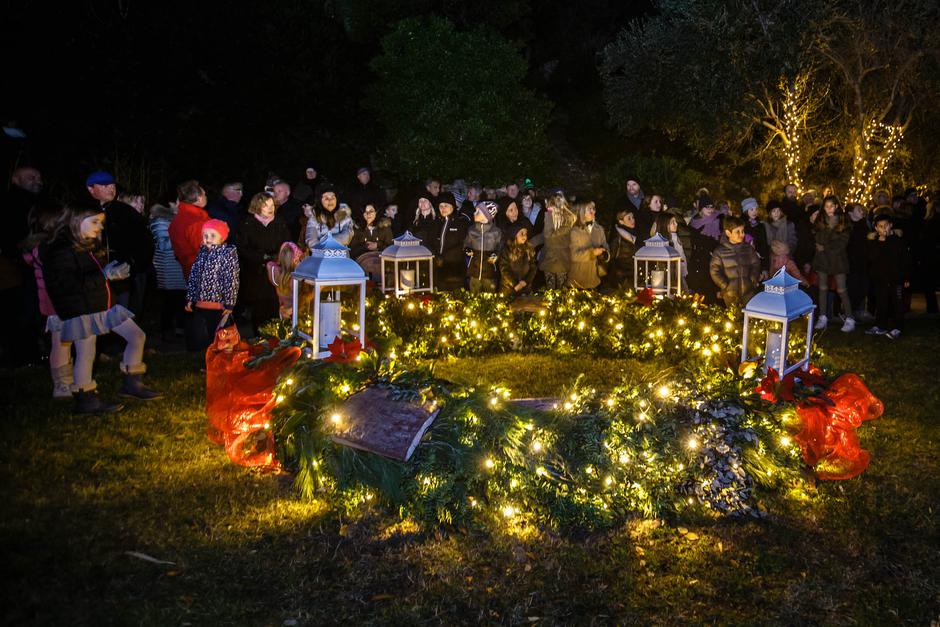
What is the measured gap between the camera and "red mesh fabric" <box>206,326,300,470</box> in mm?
5930

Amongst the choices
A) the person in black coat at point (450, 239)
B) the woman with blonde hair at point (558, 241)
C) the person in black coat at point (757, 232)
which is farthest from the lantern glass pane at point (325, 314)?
the person in black coat at point (757, 232)

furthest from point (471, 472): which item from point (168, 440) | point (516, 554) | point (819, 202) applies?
point (819, 202)

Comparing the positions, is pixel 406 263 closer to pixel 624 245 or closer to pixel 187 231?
pixel 187 231

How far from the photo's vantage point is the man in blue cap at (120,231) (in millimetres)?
8797

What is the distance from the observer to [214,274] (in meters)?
7.93

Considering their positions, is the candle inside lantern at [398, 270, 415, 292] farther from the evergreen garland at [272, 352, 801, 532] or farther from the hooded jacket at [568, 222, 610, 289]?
the evergreen garland at [272, 352, 801, 532]

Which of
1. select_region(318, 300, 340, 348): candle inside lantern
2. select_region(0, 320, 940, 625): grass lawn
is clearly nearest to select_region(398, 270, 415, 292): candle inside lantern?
select_region(318, 300, 340, 348): candle inside lantern

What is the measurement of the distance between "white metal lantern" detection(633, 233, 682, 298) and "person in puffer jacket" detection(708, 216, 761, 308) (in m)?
0.74

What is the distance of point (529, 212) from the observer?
1400 centimetres

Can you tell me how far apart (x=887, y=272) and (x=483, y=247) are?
5611 millimetres

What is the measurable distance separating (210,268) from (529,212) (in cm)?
718

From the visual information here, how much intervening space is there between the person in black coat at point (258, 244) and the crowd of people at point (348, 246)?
0.02 metres

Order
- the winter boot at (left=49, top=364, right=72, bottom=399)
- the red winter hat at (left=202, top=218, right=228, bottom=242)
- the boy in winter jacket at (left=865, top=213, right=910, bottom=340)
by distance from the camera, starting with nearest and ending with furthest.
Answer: the winter boot at (left=49, top=364, right=72, bottom=399), the red winter hat at (left=202, top=218, right=228, bottom=242), the boy in winter jacket at (left=865, top=213, right=910, bottom=340)

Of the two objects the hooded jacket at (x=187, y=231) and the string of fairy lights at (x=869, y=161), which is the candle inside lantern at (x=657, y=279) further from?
the string of fairy lights at (x=869, y=161)
